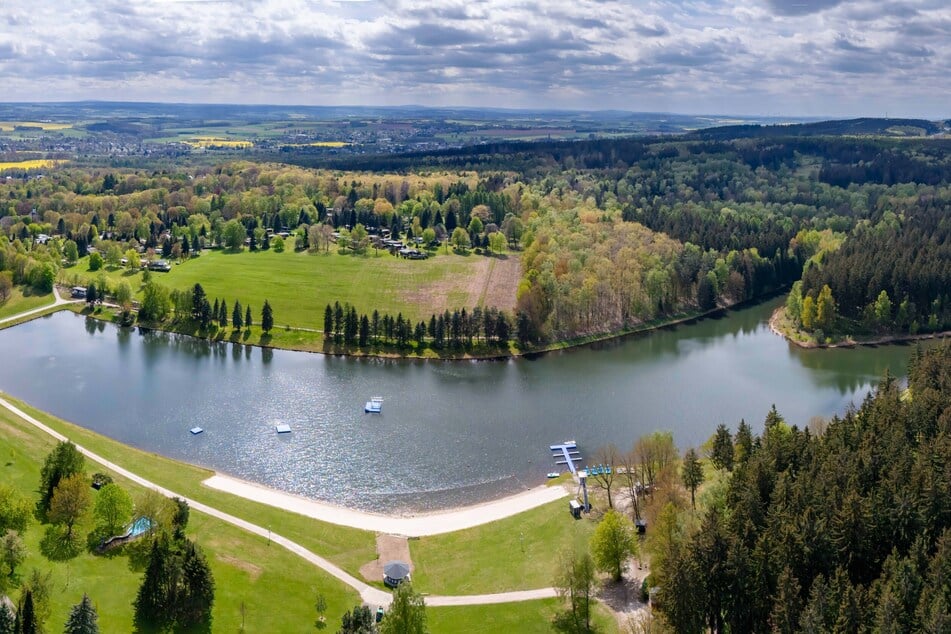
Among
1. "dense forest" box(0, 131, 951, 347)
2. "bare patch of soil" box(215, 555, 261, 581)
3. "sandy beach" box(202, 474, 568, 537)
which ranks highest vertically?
"dense forest" box(0, 131, 951, 347)

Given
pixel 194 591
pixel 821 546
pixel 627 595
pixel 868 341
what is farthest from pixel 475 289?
pixel 821 546

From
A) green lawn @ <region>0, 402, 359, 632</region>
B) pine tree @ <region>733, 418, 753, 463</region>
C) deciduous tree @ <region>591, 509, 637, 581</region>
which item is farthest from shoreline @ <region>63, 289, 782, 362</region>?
deciduous tree @ <region>591, 509, 637, 581</region>

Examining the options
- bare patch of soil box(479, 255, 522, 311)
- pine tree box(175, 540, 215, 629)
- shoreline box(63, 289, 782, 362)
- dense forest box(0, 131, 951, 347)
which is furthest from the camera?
bare patch of soil box(479, 255, 522, 311)

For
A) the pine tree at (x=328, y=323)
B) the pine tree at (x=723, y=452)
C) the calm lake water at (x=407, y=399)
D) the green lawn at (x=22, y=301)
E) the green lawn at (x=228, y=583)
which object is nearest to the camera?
the green lawn at (x=228, y=583)

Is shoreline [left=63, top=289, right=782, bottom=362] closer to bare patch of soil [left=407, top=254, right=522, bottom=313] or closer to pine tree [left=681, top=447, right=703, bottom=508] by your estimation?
bare patch of soil [left=407, top=254, right=522, bottom=313]

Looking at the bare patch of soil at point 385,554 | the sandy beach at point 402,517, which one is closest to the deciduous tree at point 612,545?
the sandy beach at point 402,517

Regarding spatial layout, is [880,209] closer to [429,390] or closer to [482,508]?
[429,390]

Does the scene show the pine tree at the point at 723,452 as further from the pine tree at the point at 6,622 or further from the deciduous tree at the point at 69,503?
the pine tree at the point at 6,622

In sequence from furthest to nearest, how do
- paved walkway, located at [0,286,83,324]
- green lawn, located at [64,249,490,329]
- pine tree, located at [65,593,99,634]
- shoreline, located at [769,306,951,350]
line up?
green lawn, located at [64,249,490,329] < paved walkway, located at [0,286,83,324] < shoreline, located at [769,306,951,350] < pine tree, located at [65,593,99,634]
